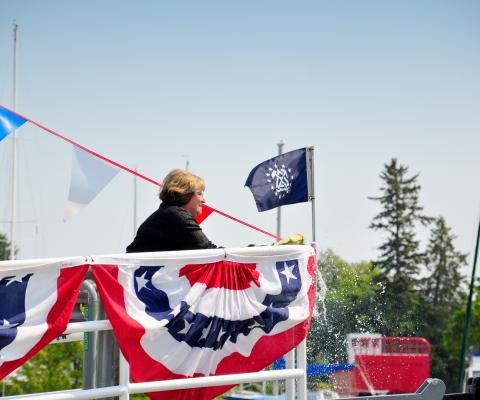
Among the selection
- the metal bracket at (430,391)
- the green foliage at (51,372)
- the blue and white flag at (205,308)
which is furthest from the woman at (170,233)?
the green foliage at (51,372)

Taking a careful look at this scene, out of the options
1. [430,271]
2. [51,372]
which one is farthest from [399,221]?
[51,372]

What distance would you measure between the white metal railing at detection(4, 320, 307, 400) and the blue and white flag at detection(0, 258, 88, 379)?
109mm

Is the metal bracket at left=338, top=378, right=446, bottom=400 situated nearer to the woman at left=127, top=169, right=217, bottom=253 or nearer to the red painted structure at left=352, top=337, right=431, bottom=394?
the woman at left=127, top=169, right=217, bottom=253

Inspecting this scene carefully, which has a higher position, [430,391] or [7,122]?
[7,122]

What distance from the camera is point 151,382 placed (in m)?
4.55

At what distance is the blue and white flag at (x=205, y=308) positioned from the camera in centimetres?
461

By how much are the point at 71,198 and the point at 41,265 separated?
3.04m

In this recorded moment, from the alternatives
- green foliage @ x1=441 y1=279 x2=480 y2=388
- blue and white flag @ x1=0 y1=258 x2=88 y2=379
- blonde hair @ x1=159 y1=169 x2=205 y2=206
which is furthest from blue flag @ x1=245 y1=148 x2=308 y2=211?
green foliage @ x1=441 y1=279 x2=480 y2=388

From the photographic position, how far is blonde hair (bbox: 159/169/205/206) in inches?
217

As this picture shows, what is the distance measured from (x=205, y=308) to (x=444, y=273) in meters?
67.1

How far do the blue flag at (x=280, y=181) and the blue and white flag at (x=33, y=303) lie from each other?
3.01 metres

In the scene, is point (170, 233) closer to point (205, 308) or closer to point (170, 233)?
point (170, 233)

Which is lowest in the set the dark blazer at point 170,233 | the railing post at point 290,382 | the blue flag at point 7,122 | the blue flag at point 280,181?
the railing post at point 290,382

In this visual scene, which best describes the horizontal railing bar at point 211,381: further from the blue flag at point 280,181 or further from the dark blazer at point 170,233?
the blue flag at point 280,181
